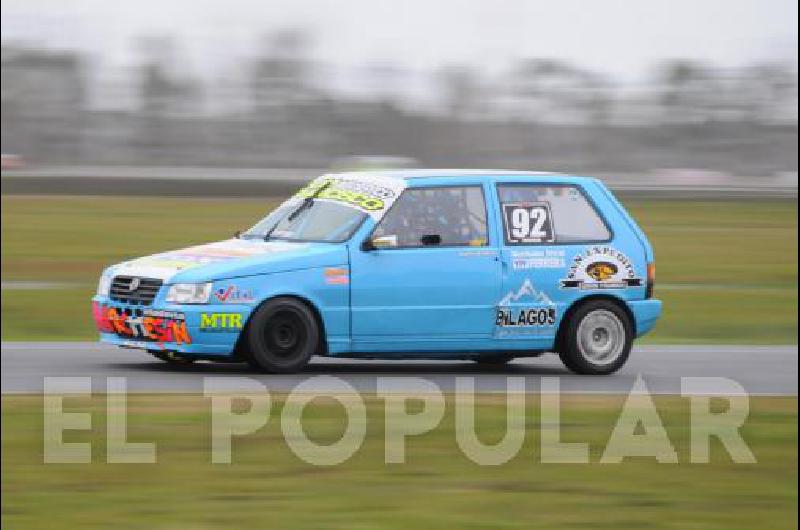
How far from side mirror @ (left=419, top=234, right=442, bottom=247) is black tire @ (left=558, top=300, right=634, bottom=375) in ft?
4.07

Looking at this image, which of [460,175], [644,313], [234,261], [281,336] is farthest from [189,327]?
[644,313]

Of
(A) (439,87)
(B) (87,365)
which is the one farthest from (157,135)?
(B) (87,365)

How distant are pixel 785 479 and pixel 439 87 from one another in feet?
128

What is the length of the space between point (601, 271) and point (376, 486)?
19.3 ft

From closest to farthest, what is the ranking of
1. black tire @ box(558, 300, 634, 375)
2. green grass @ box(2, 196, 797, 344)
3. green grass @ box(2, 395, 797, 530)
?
green grass @ box(2, 395, 797, 530)
black tire @ box(558, 300, 634, 375)
green grass @ box(2, 196, 797, 344)

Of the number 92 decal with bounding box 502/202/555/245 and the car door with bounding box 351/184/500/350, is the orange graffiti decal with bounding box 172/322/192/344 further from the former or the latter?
the number 92 decal with bounding box 502/202/555/245

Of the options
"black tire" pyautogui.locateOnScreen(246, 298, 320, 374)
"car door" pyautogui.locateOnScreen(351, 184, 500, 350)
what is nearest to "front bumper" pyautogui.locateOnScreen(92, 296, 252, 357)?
"black tire" pyautogui.locateOnScreen(246, 298, 320, 374)

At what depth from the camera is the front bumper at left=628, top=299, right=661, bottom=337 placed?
1467 centimetres

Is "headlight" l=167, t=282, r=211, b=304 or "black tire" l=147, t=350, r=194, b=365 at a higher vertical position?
"headlight" l=167, t=282, r=211, b=304

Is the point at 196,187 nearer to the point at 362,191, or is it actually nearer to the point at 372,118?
the point at 372,118

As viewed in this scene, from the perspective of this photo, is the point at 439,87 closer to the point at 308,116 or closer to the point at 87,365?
the point at 308,116

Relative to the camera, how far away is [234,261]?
13641 mm

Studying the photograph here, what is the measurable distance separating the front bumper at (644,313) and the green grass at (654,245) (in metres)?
5.20

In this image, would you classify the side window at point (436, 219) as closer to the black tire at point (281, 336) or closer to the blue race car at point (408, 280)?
the blue race car at point (408, 280)
